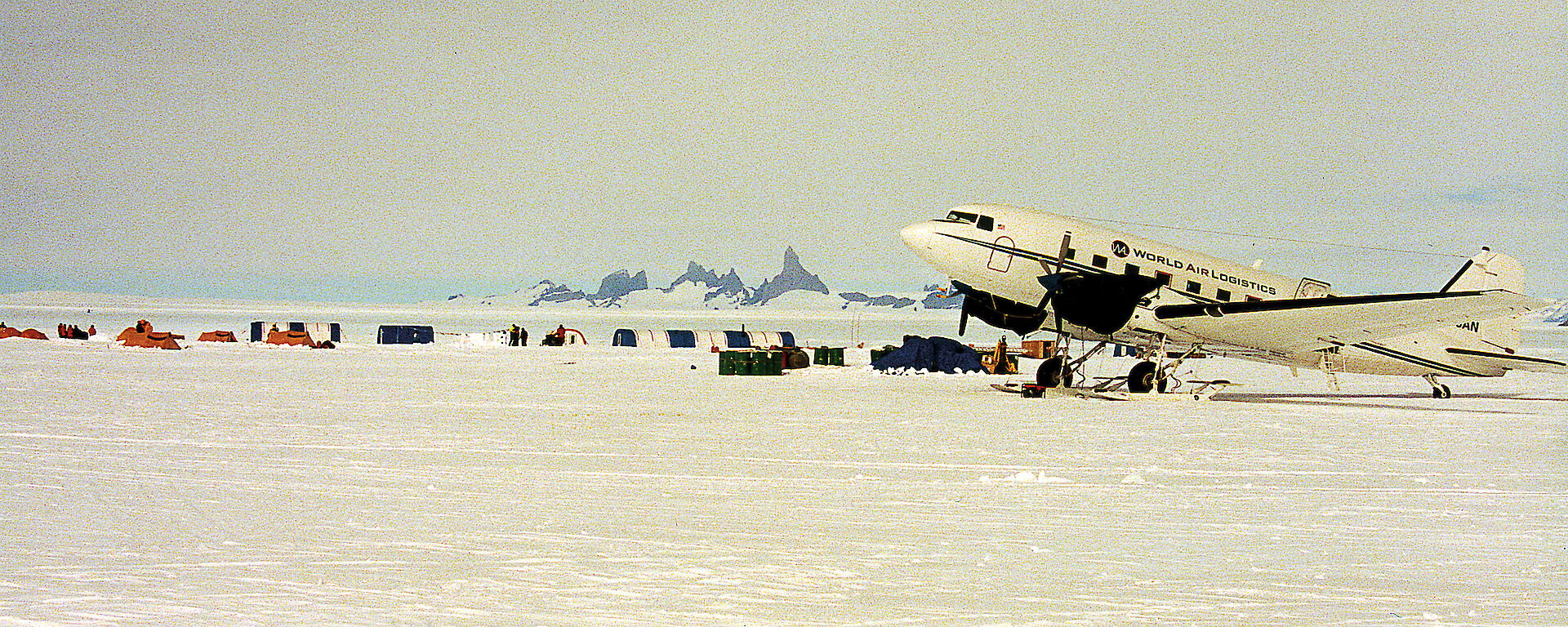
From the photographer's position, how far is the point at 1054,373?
32406mm

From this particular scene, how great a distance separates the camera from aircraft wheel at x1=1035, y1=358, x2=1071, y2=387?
31.9m

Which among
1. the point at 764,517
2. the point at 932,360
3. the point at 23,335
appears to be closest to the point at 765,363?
the point at 932,360

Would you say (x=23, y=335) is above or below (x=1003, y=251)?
below

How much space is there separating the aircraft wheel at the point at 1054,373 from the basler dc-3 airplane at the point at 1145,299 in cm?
3

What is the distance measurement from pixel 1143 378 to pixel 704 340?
146 ft

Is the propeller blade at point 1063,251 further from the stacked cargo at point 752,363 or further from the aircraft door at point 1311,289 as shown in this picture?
the stacked cargo at point 752,363

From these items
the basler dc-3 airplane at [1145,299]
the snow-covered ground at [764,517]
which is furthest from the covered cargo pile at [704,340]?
the snow-covered ground at [764,517]

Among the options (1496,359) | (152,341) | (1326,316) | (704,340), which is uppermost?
(1326,316)

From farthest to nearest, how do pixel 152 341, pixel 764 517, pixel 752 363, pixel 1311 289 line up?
pixel 152 341 → pixel 752 363 → pixel 1311 289 → pixel 764 517

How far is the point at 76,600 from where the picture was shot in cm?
762

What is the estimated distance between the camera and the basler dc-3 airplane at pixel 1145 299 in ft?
94.0

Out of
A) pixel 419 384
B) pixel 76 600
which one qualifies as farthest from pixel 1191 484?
pixel 419 384

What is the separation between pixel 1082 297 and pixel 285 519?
2180cm

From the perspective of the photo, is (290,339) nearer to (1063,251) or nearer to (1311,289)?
(1063,251)
